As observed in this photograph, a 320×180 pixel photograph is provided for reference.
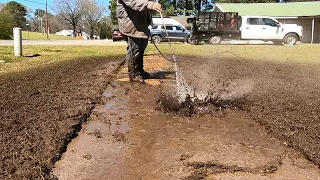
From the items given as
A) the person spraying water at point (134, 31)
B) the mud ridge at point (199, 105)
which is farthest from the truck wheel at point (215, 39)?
the mud ridge at point (199, 105)

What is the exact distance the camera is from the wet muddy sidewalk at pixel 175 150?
8.59ft

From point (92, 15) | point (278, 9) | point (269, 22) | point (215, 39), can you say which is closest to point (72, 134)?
point (215, 39)

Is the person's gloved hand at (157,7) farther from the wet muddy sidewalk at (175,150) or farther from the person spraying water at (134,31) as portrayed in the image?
the wet muddy sidewalk at (175,150)

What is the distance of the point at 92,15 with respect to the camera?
3022 inches

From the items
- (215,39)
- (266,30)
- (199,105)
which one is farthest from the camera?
(266,30)

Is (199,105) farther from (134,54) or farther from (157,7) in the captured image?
(134,54)

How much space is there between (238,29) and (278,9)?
14175 mm

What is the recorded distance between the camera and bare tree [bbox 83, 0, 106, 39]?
2921 inches

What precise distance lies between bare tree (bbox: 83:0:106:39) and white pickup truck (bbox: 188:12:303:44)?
5198 cm

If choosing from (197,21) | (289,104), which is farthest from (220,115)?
(197,21)

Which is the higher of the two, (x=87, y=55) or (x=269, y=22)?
(x=269, y=22)

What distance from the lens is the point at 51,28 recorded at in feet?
298

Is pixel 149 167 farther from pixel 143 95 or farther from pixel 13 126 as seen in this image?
pixel 143 95

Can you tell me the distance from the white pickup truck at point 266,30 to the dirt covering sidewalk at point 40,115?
1993 cm
